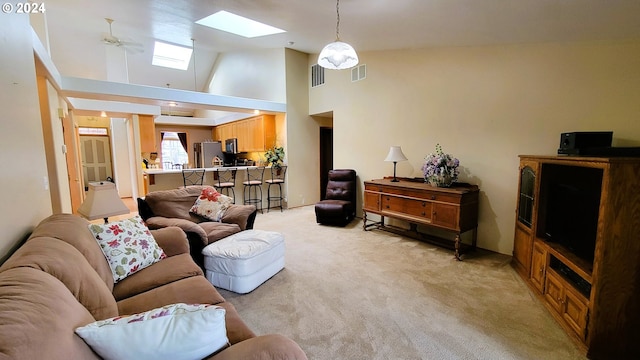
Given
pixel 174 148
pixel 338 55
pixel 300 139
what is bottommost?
pixel 174 148

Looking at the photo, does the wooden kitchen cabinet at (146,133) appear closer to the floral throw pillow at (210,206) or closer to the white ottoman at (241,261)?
the floral throw pillow at (210,206)

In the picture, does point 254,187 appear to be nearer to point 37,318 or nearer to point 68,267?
point 68,267

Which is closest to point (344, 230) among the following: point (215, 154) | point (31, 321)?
point (31, 321)

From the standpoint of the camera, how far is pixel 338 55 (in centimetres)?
298

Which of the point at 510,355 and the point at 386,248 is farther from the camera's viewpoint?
the point at 386,248

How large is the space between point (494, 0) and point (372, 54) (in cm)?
270

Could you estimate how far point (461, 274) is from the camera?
10.2ft

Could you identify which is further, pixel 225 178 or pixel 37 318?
pixel 225 178

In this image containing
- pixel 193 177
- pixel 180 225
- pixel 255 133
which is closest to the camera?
pixel 180 225

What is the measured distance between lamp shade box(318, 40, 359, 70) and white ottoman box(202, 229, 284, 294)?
2075mm

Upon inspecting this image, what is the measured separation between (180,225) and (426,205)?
121 inches

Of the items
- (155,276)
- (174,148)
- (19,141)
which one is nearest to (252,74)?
(174,148)

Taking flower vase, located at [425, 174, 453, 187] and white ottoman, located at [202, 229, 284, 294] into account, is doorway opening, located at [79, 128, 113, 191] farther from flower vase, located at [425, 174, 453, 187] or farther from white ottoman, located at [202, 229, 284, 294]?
flower vase, located at [425, 174, 453, 187]

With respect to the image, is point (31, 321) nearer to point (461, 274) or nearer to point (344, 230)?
point (461, 274)
